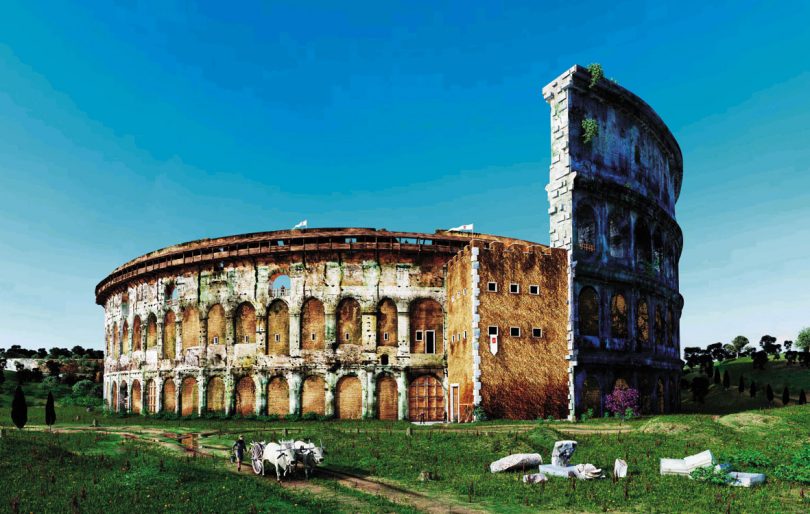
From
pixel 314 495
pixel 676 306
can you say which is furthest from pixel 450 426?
pixel 676 306

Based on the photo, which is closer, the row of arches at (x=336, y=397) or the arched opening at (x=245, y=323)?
the row of arches at (x=336, y=397)

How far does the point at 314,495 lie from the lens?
52.5 feet

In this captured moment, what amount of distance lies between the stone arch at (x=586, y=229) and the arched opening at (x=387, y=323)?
12.3 m

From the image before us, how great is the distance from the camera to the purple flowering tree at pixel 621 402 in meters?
35.7

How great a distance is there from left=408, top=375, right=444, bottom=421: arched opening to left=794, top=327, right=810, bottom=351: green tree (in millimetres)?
56216

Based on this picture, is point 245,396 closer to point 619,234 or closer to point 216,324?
point 216,324

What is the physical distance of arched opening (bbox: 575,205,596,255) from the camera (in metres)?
37.8

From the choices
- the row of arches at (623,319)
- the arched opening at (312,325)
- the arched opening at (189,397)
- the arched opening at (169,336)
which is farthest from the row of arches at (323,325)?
the row of arches at (623,319)

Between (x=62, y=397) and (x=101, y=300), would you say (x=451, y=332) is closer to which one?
(x=101, y=300)

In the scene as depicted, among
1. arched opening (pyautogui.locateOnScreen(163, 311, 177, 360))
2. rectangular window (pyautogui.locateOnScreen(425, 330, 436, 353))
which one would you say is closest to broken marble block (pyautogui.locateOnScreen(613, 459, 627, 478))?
rectangular window (pyautogui.locateOnScreen(425, 330, 436, 353))

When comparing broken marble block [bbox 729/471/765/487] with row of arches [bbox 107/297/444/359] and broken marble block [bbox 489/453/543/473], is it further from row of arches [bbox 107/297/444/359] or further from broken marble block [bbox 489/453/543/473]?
row of arches [bbox 107/297/444/359]

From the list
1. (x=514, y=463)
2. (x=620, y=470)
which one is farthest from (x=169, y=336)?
(x=620, y=470)

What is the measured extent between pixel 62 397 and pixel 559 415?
51.7 m

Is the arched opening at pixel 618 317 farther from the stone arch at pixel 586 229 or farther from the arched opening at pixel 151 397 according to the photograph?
the arched opening at pixel 151 397
